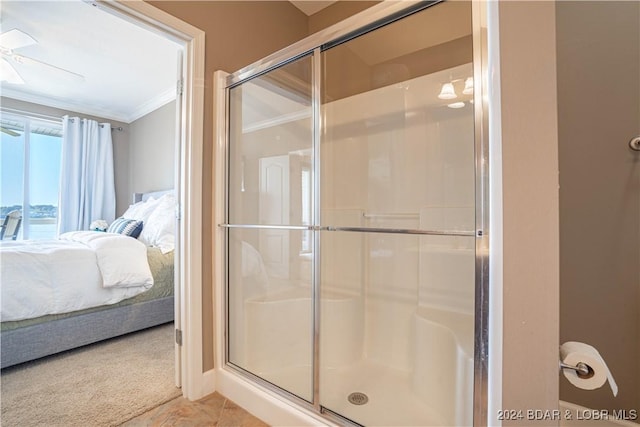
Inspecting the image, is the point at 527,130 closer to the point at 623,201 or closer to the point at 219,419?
the point at 623,201

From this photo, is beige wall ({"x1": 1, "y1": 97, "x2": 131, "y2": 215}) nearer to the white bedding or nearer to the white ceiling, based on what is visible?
the white ceiling

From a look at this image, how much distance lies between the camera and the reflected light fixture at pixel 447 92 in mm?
1679

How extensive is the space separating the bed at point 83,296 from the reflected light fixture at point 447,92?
2510 millimetres

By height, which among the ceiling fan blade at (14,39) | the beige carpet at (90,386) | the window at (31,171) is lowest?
the beige carpet at (90,386)

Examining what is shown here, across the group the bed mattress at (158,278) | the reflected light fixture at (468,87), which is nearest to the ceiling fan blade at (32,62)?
the bed mattress at (158,278)

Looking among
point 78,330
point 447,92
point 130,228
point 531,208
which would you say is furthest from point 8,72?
point 531,208

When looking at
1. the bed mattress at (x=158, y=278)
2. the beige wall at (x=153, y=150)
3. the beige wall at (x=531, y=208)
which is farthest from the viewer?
the beige wall at (x=153, y=150)

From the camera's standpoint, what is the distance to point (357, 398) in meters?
1.50

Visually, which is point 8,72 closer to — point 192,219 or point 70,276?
point 70,276

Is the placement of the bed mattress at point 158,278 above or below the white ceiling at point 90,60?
below

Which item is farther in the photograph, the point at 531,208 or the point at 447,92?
the point at 447,92

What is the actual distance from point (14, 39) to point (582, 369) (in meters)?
3.74

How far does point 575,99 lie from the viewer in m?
1.22

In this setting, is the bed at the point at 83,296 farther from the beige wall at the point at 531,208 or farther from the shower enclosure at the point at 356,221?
the beige wall at the point at 531,208
